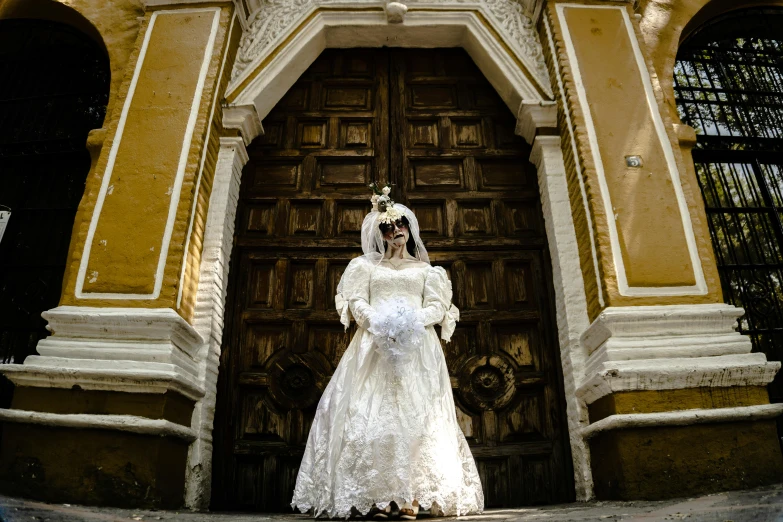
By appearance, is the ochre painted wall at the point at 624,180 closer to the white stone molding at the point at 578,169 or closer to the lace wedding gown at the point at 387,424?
the white stone molding at the point at 578,169

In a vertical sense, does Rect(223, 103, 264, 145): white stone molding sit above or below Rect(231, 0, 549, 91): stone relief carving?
below

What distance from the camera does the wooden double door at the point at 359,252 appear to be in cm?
436

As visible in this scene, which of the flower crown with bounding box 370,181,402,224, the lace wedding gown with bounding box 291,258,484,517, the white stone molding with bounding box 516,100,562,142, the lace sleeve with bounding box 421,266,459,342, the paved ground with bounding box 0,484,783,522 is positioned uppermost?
the white stone molding with bounding box 516,100,562,142

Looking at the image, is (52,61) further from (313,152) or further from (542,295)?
(542,295)

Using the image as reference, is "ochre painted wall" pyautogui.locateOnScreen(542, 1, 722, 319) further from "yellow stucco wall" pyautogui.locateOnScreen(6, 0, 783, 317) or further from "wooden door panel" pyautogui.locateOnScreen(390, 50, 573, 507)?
"wooden door panel" pyautogui.locateOnScreen(390, 50, 573, 507)

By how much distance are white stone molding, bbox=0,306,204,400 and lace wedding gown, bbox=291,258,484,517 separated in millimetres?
1207

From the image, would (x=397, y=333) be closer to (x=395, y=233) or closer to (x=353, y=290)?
(x=353, y=290)

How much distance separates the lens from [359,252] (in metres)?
5.00

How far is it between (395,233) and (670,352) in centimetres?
213

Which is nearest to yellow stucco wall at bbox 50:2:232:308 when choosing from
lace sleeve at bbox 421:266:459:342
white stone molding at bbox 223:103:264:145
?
white stone molding at bbox 223:103:264:145

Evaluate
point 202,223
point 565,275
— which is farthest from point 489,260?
point 202,223

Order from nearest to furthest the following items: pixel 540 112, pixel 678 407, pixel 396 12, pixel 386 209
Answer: pixel 678 407
pixel 386 209
pixel 540 112
pixel 396 12

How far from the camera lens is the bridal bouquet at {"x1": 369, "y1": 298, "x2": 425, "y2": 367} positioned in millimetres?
3271

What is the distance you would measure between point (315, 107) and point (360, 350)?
320 cm
